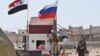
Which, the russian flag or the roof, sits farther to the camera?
the russian flag

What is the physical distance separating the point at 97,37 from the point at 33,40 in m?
59.0

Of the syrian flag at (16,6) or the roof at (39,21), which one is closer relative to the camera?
the roof at (39,21)

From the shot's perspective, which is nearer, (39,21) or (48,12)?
(39,21)

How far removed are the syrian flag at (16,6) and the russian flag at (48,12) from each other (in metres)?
1.08

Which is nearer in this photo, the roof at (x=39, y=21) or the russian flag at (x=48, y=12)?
the roof at (x=39, y=21)

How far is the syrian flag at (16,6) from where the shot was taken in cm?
2497

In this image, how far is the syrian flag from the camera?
81.9 feet

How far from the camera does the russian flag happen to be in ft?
80.3

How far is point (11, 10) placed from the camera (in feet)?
Answer: 82.1

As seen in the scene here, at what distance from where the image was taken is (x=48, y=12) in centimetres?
2519

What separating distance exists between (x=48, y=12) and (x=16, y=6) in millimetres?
1852

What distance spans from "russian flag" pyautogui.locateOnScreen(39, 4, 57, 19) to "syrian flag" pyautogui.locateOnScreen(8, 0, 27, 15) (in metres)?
1.08

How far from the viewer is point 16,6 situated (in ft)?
82.2

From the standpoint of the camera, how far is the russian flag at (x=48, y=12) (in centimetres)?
2448
